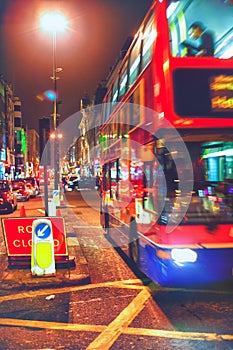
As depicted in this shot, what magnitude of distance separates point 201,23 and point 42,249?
4421 mm

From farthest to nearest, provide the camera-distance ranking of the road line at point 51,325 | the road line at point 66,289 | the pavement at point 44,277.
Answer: the pavement at point 44,277 < the road line at point 66,289 < the road line at point 51,325

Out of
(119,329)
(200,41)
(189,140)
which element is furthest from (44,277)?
(200,41)

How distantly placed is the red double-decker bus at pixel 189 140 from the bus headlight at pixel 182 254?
0.01 metres

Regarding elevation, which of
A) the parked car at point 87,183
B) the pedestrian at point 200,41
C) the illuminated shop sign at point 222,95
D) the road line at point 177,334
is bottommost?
the road line at point 177,334

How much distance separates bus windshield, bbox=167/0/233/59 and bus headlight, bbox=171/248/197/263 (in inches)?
111

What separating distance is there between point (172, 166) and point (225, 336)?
2292mm

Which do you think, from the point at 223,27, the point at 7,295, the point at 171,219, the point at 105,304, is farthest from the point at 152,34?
the point at 7,295

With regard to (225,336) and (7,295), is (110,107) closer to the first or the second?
(7,295)

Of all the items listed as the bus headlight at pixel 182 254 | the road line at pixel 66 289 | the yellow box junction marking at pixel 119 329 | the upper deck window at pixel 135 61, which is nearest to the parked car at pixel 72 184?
the upper deck window at pixel 135 61

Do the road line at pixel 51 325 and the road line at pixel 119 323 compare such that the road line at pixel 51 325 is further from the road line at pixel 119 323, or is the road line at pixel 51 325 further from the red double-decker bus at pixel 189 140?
the red double-decker bus at pixel 189 140

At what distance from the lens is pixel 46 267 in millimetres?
7625

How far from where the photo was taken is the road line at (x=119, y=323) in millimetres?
4778

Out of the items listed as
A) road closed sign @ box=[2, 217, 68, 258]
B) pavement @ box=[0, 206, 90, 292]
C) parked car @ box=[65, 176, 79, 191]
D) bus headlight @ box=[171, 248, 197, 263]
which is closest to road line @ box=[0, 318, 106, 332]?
bus headlight @ box=[171, 248, 197, 263]

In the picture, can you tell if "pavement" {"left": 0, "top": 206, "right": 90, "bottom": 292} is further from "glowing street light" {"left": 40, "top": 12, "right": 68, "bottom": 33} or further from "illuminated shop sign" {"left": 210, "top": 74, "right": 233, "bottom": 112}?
"glowing street light" {"left": 40, "top": 12, "right": 68, "bottom": 33}
